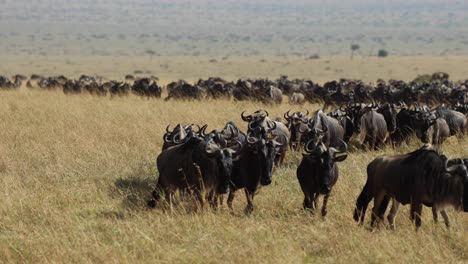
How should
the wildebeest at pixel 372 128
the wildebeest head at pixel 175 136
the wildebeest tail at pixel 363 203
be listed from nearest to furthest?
the wildebeest tail at pixel 363 203 → the wildebeest head at pixel 175 136 → the wildebeest at pixel 372 128

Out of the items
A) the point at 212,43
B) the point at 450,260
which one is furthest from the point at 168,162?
the point at 212,43

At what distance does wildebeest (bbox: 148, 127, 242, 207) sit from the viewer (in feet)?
28.7

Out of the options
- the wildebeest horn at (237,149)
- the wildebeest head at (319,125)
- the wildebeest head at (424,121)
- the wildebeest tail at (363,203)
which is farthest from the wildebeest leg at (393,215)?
the wildebeest head at (424,121)

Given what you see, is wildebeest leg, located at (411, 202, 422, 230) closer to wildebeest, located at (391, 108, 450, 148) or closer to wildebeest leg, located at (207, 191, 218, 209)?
wildebeest leg, located at (207, 191, 218, 209)

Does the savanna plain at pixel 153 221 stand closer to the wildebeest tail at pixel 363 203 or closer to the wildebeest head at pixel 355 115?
the wildebeest tail at pixel 363 203

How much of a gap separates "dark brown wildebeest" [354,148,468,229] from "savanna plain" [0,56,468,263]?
0.30 meters

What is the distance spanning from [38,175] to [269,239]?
466 centimetres

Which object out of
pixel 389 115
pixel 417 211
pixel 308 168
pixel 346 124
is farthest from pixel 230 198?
pixel 389 115

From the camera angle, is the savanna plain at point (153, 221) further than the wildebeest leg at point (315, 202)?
No

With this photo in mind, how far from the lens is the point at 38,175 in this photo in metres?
11.1

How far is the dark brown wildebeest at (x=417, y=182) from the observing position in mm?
7715

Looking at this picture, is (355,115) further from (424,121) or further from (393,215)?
(393,215)

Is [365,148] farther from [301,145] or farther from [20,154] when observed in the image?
[20,154]

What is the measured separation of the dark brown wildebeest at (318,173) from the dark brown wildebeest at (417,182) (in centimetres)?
48
